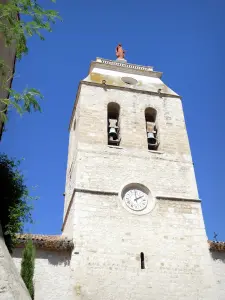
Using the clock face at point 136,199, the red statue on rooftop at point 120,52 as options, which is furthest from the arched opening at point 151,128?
the red statue on rooftop at point 120,52

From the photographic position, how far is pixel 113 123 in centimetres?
1462

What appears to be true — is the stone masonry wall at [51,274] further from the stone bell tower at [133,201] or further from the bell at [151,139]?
the bell at [151,139]

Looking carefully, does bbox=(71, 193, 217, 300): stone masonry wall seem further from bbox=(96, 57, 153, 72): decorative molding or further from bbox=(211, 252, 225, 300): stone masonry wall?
bbox=(96, 57, 153, 72): decorative molding

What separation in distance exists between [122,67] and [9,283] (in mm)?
14120

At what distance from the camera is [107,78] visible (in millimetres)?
16125

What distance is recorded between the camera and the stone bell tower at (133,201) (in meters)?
10.3

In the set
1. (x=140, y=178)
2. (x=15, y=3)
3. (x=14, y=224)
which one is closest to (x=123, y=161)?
(x=140, y=178)

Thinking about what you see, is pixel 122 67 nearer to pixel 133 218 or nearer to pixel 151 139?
pixel 151 139

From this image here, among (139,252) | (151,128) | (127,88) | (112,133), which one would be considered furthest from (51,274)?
(127,88)

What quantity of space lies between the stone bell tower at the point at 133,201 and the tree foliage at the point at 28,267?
147 cm

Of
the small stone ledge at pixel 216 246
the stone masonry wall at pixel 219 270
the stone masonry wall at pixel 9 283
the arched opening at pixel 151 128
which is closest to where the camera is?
the stone masonry wall at pixel 9 283

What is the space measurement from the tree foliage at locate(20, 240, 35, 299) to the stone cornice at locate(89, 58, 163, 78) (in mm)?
10210

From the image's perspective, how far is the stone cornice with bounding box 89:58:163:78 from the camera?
17.1 meters

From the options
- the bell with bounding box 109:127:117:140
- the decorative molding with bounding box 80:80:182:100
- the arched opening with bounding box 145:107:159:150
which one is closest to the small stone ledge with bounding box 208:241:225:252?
the arched opening with bounding box 145:107:159:150
